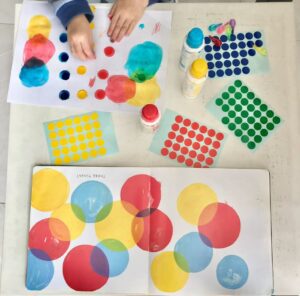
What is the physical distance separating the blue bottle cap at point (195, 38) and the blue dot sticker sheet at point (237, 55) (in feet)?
0.34

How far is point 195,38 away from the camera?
0.64 metres

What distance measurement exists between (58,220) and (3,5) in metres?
0.97

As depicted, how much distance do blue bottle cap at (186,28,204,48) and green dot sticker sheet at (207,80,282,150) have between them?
134mm

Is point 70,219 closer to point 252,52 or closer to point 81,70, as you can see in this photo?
point 81,70

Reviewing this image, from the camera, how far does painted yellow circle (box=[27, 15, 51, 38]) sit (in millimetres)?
766

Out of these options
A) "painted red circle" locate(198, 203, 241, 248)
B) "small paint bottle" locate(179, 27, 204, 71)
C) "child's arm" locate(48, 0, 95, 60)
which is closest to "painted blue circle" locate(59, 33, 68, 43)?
"child's arm" locate(48, 0, 95, 60)

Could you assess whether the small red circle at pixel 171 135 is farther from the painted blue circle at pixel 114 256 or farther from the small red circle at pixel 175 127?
the painted blue circle at pixel 114 256

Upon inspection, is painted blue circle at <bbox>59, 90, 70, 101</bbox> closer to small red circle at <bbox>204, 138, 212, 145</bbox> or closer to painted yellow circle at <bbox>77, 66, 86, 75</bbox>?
painted yellow circle at <bbox>77, 66, 86, 75</bbox>

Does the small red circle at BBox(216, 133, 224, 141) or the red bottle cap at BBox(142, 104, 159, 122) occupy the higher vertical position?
the red bottle cap at BBox(142, 104, 159, 122)

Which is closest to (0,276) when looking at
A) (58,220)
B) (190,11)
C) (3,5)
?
(58,220)

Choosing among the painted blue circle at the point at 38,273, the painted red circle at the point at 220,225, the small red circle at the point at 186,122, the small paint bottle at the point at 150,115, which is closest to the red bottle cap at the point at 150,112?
the small paint bottle at the point at 150,115

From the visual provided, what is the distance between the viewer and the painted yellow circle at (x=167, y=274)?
25.9 inches

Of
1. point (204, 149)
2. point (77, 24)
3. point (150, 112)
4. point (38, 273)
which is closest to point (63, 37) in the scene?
point (77, 24)

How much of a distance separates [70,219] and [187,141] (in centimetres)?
28
